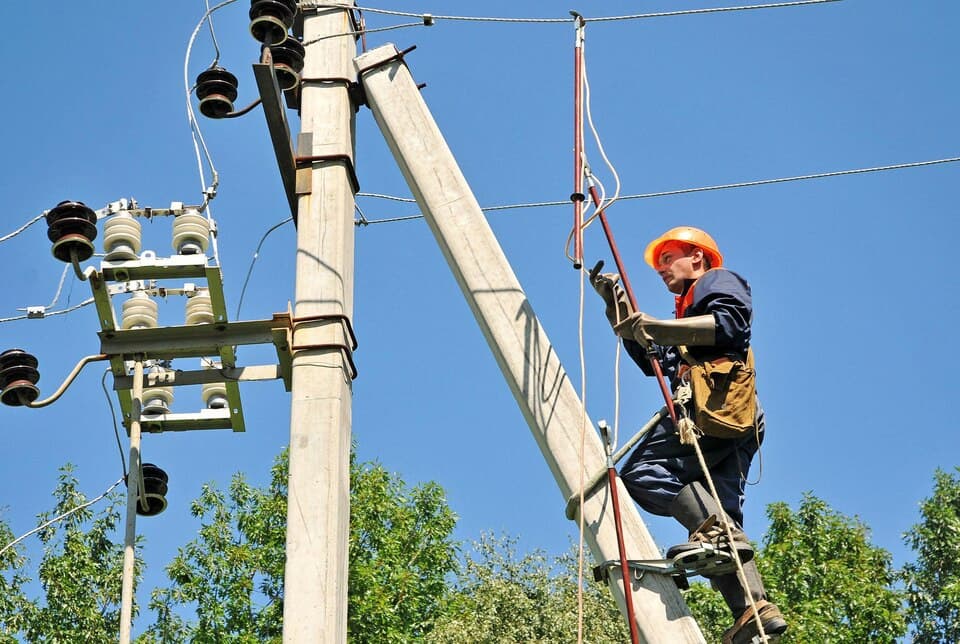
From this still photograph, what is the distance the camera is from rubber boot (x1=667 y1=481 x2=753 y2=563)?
4.79 metres

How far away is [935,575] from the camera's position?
86.7 ft

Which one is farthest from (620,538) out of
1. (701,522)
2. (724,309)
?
(724,309)

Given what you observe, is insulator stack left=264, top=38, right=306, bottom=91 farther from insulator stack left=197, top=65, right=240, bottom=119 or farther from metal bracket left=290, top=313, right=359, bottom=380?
metal bracket left=290, top=313, right=359, bottom=380

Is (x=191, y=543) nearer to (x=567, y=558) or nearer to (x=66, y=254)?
(x=567, y=558)

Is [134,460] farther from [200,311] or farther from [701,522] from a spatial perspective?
[701,522]

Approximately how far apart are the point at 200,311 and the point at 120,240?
51 cm

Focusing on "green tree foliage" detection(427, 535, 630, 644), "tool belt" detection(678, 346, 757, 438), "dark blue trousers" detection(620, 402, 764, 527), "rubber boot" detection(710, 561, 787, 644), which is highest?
"green tree foliage" detection(427, 535, 630, 644)

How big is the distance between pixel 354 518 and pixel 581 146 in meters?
17.5

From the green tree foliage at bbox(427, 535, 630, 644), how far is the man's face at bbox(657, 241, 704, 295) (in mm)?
14258

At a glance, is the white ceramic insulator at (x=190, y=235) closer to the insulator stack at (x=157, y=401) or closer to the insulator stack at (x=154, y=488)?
the insulator stack at (x=157, y=401)

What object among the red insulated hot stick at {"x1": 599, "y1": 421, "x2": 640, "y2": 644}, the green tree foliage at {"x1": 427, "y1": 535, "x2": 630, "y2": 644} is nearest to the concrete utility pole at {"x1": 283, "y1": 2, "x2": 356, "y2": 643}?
the red insulated hot stick at {"x1": 599, "y1": 421, "x2": 640, "y2": 644}

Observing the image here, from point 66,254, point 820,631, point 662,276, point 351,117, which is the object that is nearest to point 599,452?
point 662,276

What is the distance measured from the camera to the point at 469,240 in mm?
5422

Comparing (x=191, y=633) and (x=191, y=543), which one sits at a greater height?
(x=191, y=543)
